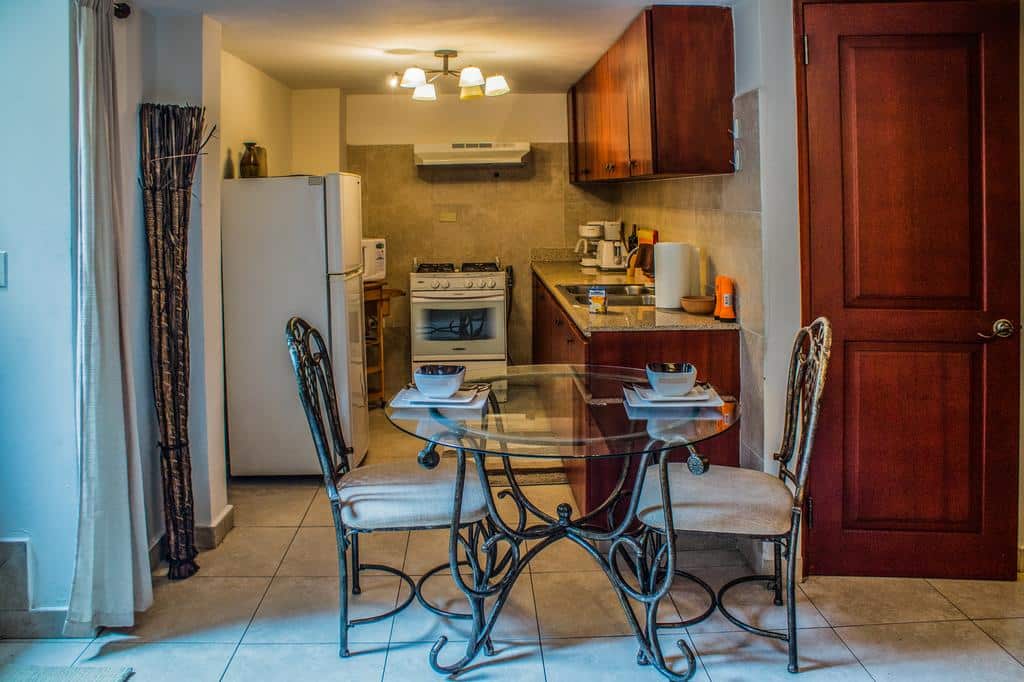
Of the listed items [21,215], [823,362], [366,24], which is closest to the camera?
[823,362]

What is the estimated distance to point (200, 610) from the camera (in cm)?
310

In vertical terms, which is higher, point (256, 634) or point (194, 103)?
point (194, 103)

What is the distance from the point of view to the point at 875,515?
10.8 feet

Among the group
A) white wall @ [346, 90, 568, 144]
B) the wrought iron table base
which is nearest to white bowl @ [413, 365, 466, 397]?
the wrought iron table base

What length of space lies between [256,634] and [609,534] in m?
1.19

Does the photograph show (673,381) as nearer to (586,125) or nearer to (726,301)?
(726,301)

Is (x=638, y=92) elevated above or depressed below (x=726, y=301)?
above

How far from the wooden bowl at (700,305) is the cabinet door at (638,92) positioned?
56 centimetres

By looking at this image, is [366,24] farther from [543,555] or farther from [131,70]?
[543,555]

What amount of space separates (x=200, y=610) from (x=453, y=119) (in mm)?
4464

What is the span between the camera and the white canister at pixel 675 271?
3967 mm

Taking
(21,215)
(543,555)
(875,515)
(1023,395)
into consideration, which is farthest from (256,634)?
(1023,395)

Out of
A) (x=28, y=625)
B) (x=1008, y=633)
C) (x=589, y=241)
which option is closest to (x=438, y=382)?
(x=28, y=625)

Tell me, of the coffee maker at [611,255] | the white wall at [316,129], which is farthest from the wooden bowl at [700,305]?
the white wall at [316,129]
